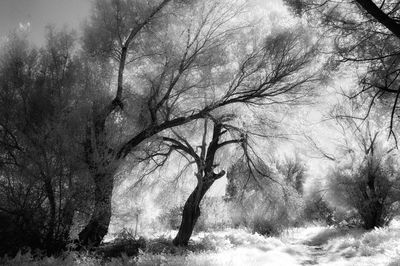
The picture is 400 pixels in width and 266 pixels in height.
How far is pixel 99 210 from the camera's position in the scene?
8078 mm

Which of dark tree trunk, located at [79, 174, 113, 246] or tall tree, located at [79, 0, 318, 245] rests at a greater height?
tall tree, located at [79, 0, 318, 245]

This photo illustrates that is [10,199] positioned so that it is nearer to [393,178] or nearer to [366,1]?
[366,1]

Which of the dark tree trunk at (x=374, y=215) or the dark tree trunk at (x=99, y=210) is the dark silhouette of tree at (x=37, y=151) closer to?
the dark tree trunk at (x=99, y=210)

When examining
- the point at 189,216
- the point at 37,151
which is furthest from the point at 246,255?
the point at 37,151

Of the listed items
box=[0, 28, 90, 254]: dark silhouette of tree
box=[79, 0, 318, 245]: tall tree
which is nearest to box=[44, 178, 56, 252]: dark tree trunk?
box=[0, 28, 90, 254]: dark silhouette of tree

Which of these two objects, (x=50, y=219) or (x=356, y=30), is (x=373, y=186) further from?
(x=50, y=219)

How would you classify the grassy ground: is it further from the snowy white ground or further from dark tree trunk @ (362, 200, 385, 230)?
dark tree trunk @ (362, 200, 385, 230)

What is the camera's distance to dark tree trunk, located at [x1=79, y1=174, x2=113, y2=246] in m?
8.13

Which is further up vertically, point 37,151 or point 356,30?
point 356,30

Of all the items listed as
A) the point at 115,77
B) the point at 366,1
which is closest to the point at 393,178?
the point at 115,77

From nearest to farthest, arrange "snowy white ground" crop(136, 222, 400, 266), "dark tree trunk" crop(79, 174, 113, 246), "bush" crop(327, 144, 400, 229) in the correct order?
"dark tree trunk" crop(79, 174, 113, 246) < "snowy white ground" crop(136, 222, 400, 266) < "bush" crop(327, 144, 400, 229)

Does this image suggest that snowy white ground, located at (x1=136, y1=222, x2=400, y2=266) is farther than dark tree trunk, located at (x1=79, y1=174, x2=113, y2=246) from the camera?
Yes

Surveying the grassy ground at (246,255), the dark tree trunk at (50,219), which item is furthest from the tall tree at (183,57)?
the grassy ground at (246,255)

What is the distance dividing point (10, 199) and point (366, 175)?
14.4 meters
